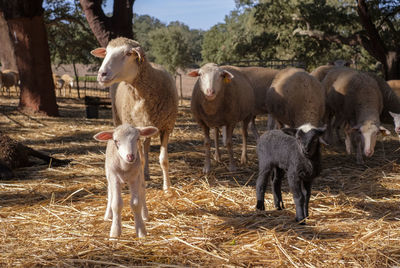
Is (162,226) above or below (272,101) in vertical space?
below

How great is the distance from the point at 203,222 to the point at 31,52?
9.54 meters

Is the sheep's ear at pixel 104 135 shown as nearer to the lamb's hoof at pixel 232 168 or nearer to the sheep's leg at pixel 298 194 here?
the sheep's leg at pixel 298 194

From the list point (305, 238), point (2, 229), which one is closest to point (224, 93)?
point (305, 238)

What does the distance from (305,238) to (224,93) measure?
334cm

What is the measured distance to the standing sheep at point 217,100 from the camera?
19.0 feet

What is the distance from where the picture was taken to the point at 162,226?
12.5ft

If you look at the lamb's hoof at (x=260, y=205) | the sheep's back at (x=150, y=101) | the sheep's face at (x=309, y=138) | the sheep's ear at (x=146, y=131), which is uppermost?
the sheep's back at (x=150, y=101)

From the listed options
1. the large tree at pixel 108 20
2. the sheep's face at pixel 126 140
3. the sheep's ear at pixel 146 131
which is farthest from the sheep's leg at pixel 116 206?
the large tree at pixel 108 20

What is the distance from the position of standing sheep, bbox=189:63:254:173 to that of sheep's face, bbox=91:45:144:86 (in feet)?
4.70

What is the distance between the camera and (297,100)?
665 centimetres

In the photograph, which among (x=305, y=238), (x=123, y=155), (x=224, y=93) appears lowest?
(x=305, y=238)

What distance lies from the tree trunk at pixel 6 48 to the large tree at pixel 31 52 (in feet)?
25.6

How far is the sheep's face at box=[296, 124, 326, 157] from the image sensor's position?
3377mm

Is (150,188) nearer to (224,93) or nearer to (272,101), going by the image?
(224,93)
